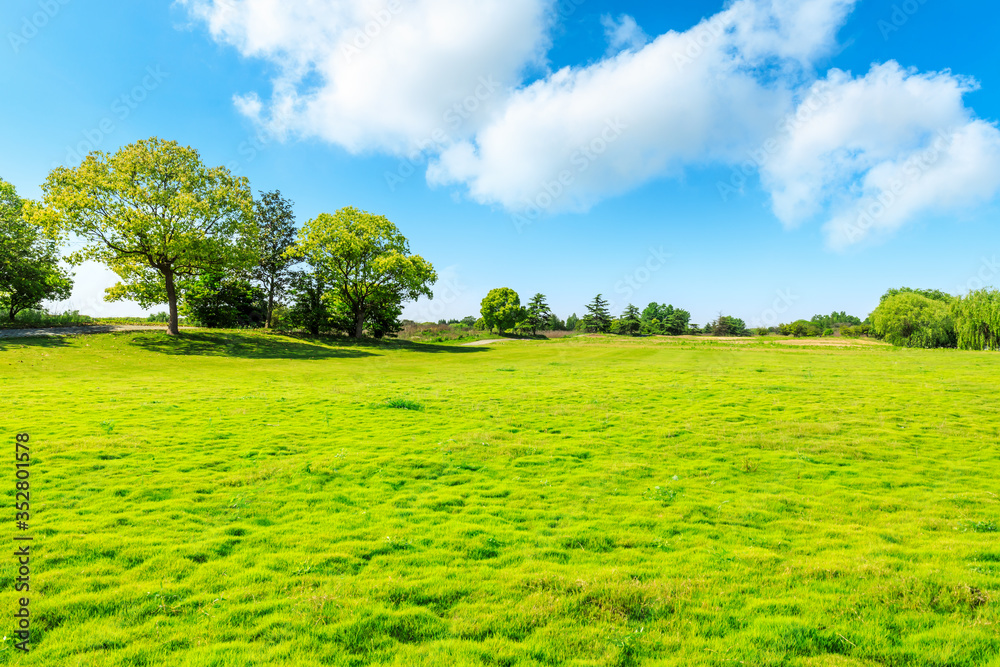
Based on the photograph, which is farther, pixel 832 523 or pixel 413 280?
pixel 413 280

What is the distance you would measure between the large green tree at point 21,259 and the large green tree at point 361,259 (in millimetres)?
22225

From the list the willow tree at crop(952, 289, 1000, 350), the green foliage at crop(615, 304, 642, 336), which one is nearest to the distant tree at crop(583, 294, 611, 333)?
the green foliage at crop(615, 304, 642, 336)

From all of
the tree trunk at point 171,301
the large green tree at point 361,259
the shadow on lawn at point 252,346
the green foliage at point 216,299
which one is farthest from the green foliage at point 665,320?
the tree trunk at point 171,301

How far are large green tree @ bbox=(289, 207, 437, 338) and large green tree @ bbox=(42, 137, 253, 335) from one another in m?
10.3

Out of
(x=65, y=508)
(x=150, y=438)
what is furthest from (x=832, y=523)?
(x=150, y=438)

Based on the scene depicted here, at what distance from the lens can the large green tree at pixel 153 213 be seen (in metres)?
36.9

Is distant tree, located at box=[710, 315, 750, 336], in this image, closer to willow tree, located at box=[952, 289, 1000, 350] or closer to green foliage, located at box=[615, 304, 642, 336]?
green foliage, located at box=[615, 304, 642, 336]

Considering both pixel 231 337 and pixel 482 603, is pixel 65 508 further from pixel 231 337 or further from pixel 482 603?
pixel 231 337

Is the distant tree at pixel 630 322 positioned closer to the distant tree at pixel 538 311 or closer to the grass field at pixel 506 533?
the distant tree at pixel 538 311

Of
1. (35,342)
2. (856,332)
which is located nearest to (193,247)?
(35,342)

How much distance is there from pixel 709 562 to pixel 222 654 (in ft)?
21.4

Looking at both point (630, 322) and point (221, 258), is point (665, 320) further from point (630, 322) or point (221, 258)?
point (221, 258)

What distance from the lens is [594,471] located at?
35.8 ft

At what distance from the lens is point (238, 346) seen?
133 feet
